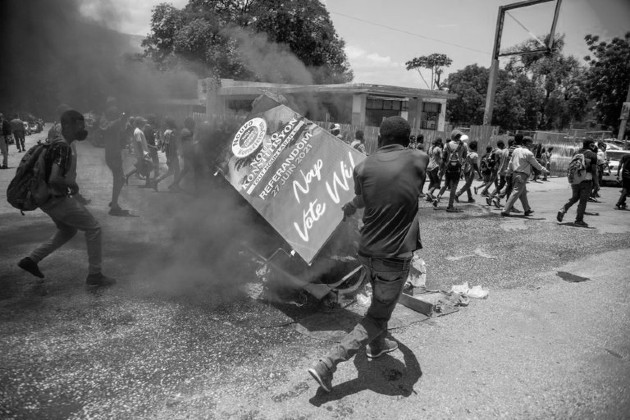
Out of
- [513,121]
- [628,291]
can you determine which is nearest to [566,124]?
[513,121]

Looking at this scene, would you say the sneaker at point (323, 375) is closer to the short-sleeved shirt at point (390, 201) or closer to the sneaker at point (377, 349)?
the sneaker at point (377, 349)

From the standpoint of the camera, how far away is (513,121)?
3866cm

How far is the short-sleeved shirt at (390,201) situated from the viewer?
2.59m

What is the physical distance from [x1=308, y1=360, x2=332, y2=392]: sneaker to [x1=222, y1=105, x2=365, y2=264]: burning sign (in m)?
0.85

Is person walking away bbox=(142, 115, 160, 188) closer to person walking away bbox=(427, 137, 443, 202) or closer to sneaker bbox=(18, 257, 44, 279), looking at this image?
sneaker bbox=(18, 257, 44, 279)

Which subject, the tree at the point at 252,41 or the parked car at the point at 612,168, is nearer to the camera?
the tree at the point at 252,41

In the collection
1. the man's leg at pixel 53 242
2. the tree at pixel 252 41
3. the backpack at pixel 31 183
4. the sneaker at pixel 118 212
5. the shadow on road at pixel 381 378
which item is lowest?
the shadow on road at pixel 381 378

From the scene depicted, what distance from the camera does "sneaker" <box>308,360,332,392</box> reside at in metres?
2.42

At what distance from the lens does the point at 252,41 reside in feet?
43.0

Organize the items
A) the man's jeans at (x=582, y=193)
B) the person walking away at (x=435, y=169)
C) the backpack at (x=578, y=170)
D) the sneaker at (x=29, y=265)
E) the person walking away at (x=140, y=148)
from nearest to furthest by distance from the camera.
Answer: the sneaker at (x=29, y=265) < the backpack at (x=578, y=170) < the man's jeans at (x=582, y=193) < the person walking away at (x=140, y=148) < the person walking away at (x=435, y=169)

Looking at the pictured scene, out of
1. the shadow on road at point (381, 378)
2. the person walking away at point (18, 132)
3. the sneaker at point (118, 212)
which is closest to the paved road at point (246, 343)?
the shadow on road at point (381, 378)

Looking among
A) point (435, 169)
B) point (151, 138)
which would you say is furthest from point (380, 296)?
point (151, 138)

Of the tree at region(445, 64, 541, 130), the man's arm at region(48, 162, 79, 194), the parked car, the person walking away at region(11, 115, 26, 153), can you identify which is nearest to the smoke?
the man's arm at region(48, 162, 79, 194)

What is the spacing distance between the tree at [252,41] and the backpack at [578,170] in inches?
302
